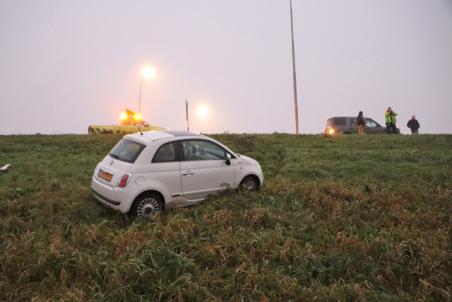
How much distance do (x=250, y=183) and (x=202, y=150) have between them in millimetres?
1584

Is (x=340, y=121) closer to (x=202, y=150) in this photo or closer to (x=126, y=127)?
(x=126, y=127)

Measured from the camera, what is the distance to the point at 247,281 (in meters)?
4.67

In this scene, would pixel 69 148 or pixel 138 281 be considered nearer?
pixel 138 281

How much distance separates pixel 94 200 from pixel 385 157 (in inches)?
455

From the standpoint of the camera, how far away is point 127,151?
691cm

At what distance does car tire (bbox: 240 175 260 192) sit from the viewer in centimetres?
815

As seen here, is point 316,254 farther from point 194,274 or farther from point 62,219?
point 62,219

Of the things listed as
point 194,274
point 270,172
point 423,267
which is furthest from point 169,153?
point 270,172

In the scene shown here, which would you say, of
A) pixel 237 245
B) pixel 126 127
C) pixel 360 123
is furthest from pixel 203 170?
pixel 360 123

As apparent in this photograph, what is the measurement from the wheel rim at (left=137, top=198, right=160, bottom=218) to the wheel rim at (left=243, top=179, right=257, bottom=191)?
2295 millimetres

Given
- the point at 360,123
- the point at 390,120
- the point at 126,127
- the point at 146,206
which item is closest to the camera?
the point at 146,206

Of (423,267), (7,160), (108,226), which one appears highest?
(7,160)

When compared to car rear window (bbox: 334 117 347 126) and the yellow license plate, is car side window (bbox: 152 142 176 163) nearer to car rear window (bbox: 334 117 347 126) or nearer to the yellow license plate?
the yellow license plate

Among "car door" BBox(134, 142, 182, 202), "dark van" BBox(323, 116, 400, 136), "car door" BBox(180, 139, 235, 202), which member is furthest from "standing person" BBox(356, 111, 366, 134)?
"car door" BBox(134, 142, 182, 202)
